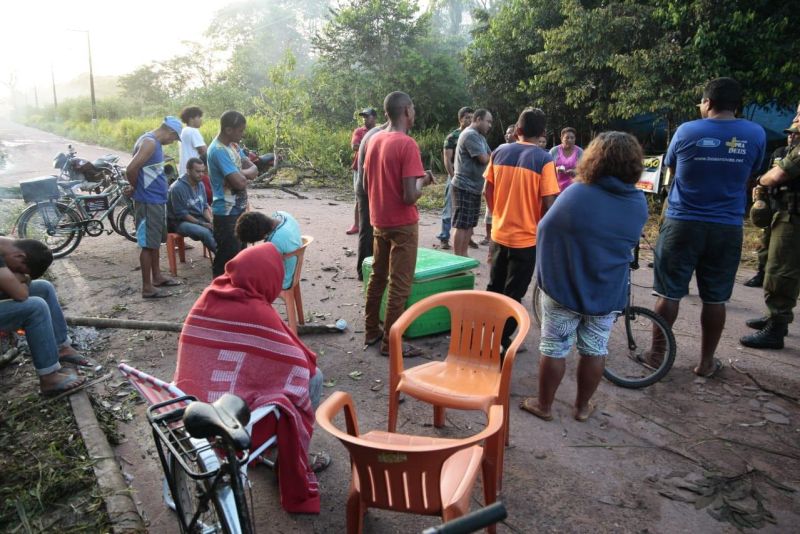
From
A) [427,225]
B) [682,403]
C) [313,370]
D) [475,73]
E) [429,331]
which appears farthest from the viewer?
[475,73]

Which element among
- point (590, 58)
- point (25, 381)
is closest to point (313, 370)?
point (25, 381)

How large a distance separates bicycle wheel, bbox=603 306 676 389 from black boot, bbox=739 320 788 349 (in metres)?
1.03

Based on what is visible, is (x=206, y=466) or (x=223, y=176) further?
(x=223, y=176)

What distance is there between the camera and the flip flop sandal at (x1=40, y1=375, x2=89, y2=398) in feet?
11.6

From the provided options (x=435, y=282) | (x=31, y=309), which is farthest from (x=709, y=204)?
(x=31, y=309)

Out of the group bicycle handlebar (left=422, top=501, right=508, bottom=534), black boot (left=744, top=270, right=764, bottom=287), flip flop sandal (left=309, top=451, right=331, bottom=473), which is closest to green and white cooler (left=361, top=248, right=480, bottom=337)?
flip flop sandal (left=309, top=451, right=331, bottom=473)

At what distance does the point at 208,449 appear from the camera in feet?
5.94

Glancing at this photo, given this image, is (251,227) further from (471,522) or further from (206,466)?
(471,522)

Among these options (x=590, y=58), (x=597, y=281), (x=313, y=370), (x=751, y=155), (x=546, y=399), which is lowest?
(x=546, y=399)

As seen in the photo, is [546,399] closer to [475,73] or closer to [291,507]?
[291,507]

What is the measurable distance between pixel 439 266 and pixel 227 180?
2.04 meters

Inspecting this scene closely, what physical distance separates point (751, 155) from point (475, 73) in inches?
512

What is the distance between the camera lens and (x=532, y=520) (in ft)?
8.48

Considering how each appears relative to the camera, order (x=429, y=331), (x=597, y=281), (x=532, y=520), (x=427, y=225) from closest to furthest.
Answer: (x=532, y=520)
(x=597, y=281)
(x=429, y=331)
(x=427, y=225)
